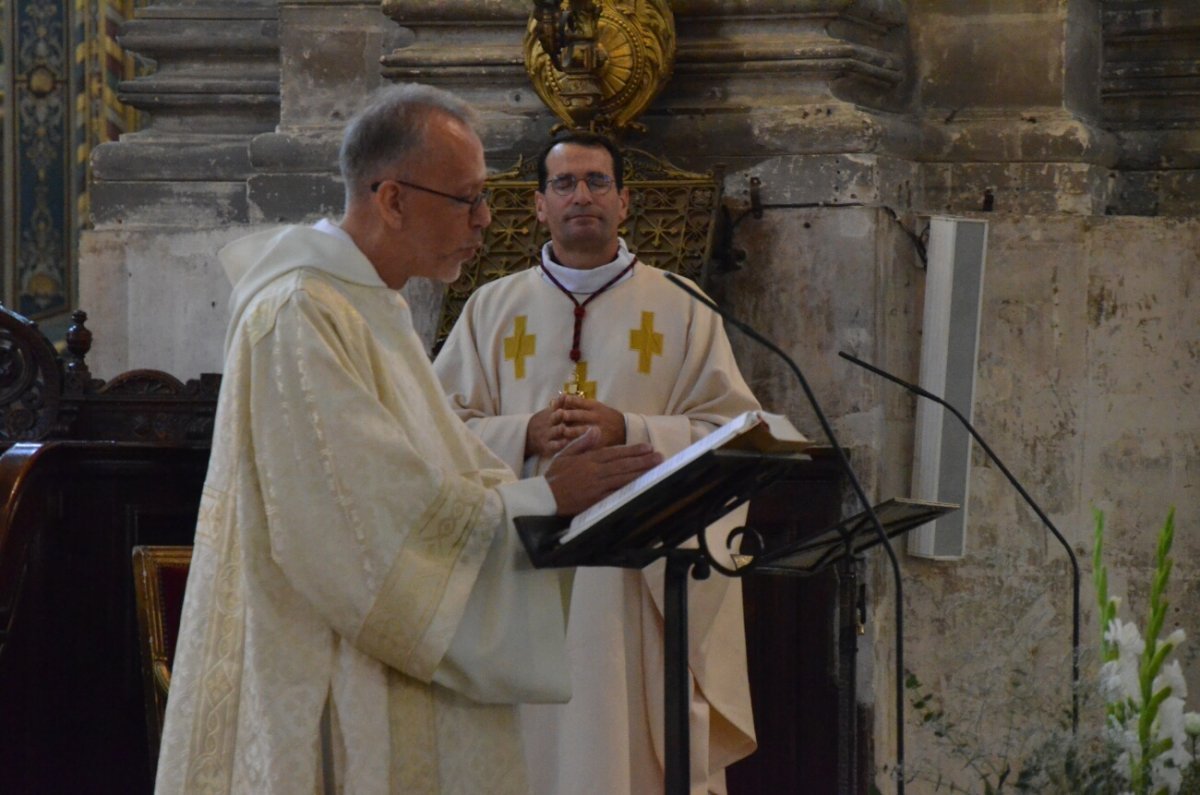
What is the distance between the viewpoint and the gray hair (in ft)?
11.3

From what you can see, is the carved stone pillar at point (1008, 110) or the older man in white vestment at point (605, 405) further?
the carved stone pillar at point (1008, 110)

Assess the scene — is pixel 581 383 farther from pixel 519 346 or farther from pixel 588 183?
pixel 588 183

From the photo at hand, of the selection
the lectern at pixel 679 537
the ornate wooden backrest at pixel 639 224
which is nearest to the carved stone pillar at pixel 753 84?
the ornate wooden backrest at pixel 639 224

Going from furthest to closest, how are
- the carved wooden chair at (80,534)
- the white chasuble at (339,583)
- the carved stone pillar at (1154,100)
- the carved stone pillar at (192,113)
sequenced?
the carved stone pillar at (192,113) < the carved stone pillar at (1154,100) < the carved wooden chair at (80,534) < the white chasuble at (339,583)

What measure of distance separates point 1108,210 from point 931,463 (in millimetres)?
1018

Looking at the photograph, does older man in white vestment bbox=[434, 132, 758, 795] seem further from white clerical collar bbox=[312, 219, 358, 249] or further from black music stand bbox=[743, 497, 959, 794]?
white clerical collar bbox=[312, 219, 358, 249]

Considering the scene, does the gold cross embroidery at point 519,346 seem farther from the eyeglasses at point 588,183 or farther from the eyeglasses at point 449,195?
the eyeglasses at point 449,195

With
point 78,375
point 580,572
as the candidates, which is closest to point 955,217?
point 580,572

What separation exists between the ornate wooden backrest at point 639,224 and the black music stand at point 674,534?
2331 millimetres

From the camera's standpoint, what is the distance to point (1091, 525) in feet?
19.5

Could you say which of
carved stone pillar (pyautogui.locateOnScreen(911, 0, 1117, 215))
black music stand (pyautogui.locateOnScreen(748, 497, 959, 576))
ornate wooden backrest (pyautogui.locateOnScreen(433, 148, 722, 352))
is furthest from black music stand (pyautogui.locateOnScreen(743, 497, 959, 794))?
carved stone pillar (pyautogui.locateOnScreen(911, 0, 1117, 215))

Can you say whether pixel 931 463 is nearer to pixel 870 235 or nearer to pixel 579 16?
pixel 870 235

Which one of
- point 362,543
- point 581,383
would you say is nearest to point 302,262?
point 362,543

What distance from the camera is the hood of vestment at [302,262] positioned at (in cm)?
341
